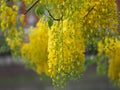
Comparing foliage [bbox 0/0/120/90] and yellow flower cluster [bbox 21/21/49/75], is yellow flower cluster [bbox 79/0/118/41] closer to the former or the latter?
foliage [bbox 0/0/120/90]

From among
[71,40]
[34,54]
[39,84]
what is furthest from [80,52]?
[39,84]

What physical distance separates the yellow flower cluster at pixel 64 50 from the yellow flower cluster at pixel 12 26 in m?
1.35

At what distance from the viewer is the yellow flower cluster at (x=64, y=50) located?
646 cm

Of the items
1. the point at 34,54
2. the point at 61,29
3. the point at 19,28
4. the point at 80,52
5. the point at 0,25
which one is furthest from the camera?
the point at 34,54

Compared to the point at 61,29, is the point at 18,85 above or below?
below

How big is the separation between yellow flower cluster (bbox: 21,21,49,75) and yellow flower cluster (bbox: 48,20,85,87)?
236cm

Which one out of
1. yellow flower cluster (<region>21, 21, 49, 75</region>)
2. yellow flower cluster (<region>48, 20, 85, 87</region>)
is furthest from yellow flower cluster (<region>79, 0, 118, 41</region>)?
yellow flower cluster (<region>21, 21, 49, 75</region>)

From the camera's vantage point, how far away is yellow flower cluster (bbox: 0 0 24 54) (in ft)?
26.8

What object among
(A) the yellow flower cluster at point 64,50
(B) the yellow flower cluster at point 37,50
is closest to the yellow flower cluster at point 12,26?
(B) the yellow flower cluster at point 37,50

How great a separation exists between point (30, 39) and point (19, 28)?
0.90 metres

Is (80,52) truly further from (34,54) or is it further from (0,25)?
(34,54)

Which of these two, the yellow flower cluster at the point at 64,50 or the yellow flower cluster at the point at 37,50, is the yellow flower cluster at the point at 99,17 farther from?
the yellow flower cluster at the point at 37,50

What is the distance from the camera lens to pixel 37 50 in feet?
31.1

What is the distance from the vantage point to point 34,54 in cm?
959
